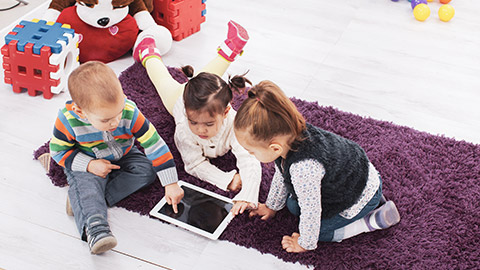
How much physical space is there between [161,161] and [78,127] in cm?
22

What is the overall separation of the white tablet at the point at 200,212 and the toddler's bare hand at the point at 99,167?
0.52 feet

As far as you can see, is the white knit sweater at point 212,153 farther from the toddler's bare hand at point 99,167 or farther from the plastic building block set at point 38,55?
the plastic building block set at point 38,55

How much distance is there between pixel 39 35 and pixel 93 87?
705 mm

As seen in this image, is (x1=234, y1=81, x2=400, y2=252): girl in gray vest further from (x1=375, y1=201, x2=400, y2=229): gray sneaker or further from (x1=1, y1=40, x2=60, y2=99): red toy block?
(x1=1, y1=40, x2=60, y2=99): red toy block

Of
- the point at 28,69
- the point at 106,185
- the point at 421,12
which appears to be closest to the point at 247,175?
the point at 106,185

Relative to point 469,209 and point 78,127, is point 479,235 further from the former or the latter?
point 78,127

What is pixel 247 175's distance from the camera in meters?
1.45

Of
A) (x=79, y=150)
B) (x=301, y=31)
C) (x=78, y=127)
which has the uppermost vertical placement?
(x=78, y=127)

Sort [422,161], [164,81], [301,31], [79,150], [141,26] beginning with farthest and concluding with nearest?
[301,31] → [141,26] → [164,81] → [422,161] → [79,150]

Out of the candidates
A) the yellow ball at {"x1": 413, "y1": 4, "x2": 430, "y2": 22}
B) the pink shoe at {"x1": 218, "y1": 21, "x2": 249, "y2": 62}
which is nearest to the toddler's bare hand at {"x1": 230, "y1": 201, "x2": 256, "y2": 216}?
the pink shoe at {"x1": 218, "y1": 21, "x2": 249, "y2": 62}

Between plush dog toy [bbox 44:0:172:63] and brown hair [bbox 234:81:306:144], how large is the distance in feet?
3.20

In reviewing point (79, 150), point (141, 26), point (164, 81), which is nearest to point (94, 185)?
point (79, 150)

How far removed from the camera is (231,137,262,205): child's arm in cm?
140

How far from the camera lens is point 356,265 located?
1.29 meters
